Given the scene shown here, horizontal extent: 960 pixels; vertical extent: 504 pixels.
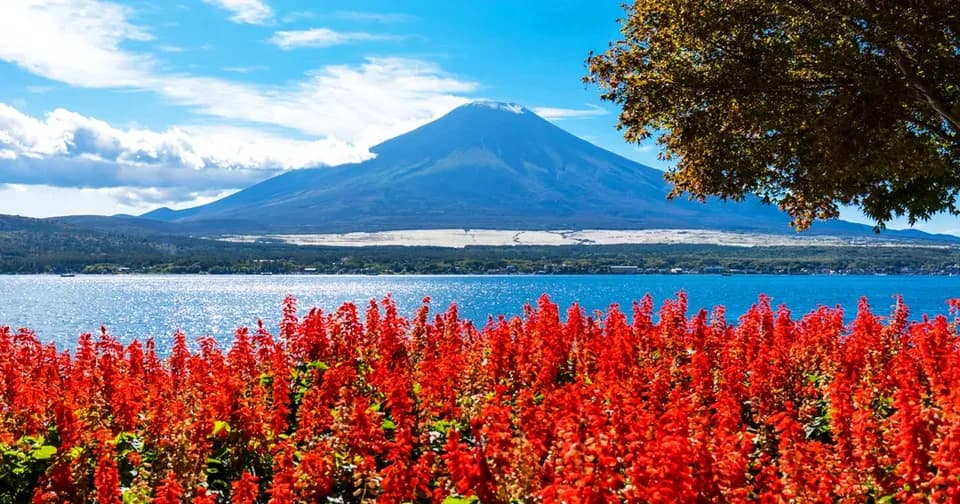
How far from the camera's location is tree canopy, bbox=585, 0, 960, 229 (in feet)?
56.2

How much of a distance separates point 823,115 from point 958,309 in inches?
185

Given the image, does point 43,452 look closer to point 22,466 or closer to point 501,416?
point 22,466

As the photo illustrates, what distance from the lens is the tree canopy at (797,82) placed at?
674 inches

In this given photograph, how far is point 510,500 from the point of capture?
307 inches

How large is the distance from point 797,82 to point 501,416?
12.7 metres

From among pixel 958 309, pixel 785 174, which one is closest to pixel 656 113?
pixel 785 174

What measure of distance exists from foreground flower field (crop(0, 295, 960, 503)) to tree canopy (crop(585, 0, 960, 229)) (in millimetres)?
3888

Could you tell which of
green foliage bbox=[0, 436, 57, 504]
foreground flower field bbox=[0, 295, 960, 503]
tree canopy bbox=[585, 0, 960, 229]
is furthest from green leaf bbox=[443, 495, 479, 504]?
tree canopy bbox=[585, 0, 960, 229]

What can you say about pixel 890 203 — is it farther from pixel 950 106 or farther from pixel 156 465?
pixel 156 465

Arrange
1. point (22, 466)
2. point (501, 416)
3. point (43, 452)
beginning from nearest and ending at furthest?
point (501, 416) → point (22, 466) → point (43, 452)

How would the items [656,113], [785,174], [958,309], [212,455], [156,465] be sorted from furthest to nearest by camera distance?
[785,174] < [656,113] < [958,309] < [212,455] < [156,465]

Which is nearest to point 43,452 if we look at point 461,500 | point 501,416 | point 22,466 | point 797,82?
point 22,466

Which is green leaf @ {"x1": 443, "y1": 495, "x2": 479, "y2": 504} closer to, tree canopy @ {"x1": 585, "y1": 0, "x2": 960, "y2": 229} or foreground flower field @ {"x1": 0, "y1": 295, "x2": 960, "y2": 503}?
foreground flower field @ {"x1": 0, "y1": 295, "x2": 960, "y2": 503}

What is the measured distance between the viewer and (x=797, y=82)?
18.1 m
